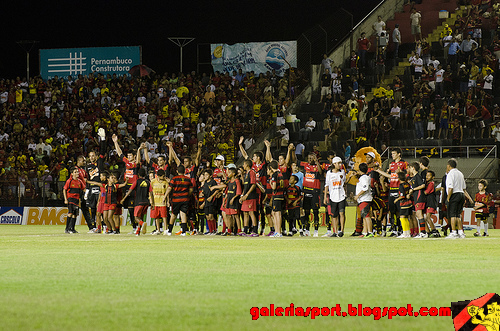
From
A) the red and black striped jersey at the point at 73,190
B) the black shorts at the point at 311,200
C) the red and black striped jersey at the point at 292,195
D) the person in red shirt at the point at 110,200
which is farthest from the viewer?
the red and black striped jersey at the point at 73,190

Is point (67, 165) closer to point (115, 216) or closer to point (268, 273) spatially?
point (115, 216)

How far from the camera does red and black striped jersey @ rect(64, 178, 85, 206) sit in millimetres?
21953

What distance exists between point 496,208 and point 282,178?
11.8m

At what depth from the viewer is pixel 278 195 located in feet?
65.9

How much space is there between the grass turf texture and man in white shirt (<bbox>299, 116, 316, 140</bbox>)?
19.3m

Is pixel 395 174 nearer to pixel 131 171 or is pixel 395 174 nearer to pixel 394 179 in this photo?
pixel 394 179

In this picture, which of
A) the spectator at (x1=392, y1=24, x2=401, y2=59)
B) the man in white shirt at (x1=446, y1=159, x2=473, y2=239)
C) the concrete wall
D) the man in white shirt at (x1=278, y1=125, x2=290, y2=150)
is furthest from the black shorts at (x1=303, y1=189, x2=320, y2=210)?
the spectator at (x1=392, y1=24, x2=401, y2=59)

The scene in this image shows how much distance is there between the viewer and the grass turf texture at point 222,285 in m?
6.18

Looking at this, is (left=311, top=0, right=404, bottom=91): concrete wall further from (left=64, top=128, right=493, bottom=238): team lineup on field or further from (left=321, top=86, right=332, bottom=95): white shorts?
(left=64, top=128, right=493, bottom=238): team lineup on field

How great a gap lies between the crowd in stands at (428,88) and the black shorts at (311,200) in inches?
404

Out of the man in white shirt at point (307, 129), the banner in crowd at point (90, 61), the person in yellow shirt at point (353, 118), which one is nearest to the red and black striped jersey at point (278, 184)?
the person in yellow shirt at point (353, 118)

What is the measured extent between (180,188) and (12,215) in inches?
641

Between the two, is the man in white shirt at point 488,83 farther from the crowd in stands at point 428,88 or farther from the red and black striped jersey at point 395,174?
the red and black striped jersey at point 395,174

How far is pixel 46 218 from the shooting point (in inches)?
1337
